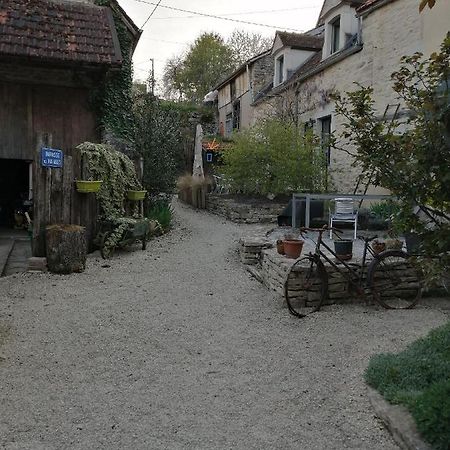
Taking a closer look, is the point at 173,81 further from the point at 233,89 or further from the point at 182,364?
the point at 182,364

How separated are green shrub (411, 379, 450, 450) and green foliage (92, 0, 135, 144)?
8.62 meters

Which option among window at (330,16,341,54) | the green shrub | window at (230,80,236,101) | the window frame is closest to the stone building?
window at (230,80,236,101)

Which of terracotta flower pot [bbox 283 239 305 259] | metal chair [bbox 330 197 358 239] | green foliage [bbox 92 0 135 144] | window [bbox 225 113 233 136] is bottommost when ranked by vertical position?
terracotta flower pot [bbox 283 239 305 259]

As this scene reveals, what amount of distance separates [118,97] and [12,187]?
457 centimetres

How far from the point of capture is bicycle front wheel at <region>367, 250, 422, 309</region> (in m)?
5.51

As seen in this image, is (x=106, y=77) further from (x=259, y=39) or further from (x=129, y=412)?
(x=259, y=39)

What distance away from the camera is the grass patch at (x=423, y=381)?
8.61 feet

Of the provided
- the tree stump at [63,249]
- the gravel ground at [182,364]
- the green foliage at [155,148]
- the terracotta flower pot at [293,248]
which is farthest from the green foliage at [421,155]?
the green foliage at [155,148]

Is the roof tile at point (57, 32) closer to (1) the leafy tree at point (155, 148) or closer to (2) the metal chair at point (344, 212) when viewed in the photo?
(1) the leafy tree at point (155, 148)

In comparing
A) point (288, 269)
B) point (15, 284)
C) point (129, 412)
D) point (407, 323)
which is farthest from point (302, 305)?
point (15, 284)

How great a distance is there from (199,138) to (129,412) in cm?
1639

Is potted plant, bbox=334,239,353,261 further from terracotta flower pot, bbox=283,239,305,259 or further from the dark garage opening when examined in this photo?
the dark garage opening

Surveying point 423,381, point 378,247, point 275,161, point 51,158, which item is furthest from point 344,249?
point 275,161

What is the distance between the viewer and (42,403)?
331 cm
